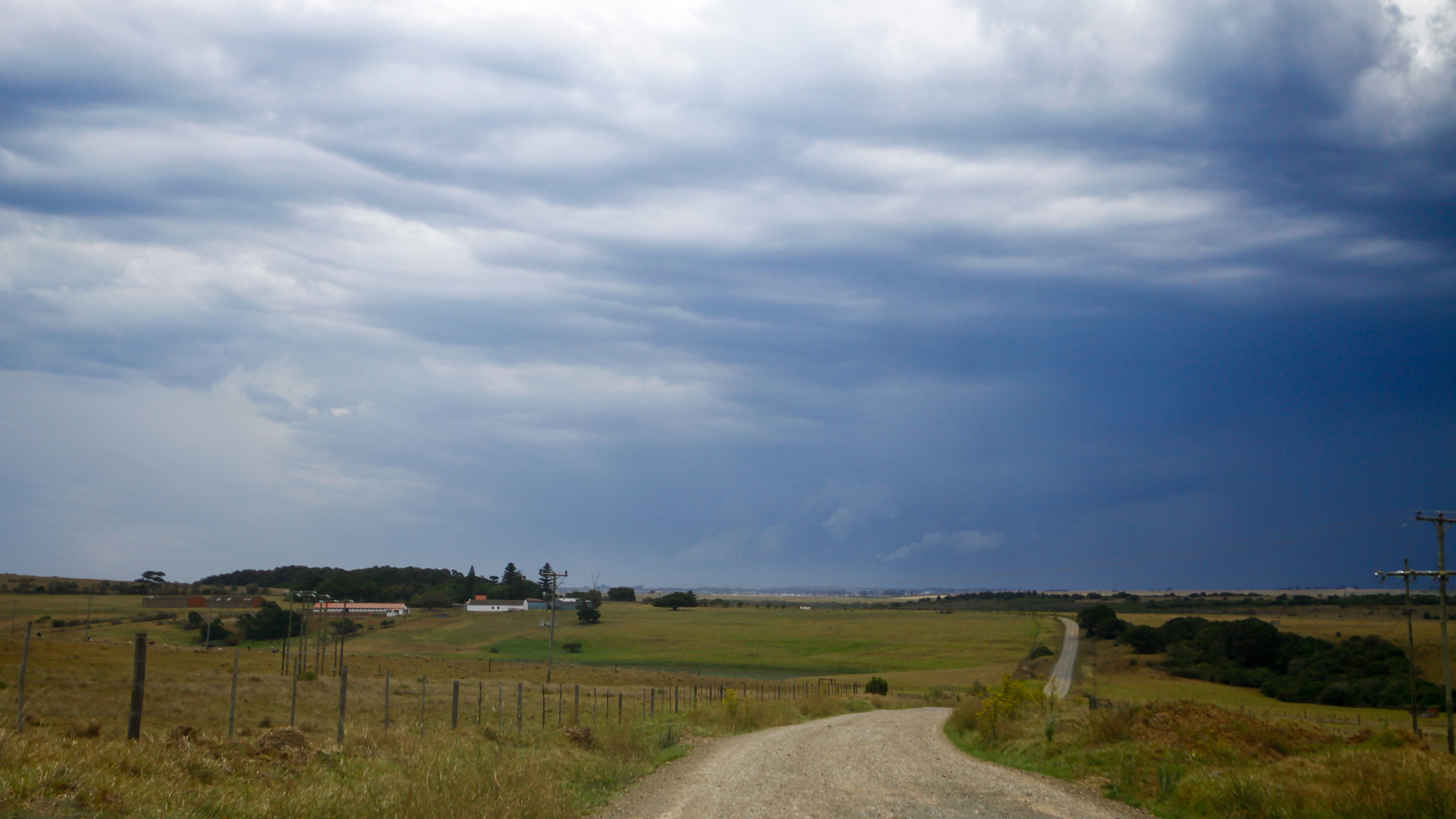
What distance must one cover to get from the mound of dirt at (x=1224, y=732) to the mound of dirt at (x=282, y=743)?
16.0 metres

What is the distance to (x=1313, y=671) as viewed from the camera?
64.4m

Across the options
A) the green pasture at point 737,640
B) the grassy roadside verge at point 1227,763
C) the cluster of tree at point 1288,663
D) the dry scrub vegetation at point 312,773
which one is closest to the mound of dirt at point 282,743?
the dry scrub vegetation at point 312,773

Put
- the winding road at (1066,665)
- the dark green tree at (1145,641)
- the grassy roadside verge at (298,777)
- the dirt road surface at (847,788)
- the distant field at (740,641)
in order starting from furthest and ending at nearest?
the distant field at (740,641) < the dark green tree at (1145,641) < the winding road at (1066,665) < the dirt road surface at (847,788) < the grassy roadside verge at (298,777)

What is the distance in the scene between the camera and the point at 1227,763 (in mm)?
16297

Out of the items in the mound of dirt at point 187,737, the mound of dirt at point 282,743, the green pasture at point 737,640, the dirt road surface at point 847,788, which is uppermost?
the mound of dirt at point 187,737

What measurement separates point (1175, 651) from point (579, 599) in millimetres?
107628

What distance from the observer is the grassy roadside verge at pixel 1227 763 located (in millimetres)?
12609

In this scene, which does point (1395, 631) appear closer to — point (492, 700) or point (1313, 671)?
point (1313, 671)

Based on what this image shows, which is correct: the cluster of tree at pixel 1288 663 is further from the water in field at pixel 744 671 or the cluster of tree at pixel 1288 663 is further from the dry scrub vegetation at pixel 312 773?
the dry scrub vegetation at pixel 312 773

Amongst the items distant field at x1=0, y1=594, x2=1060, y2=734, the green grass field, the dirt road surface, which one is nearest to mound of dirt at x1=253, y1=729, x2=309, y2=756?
the dirt road surface

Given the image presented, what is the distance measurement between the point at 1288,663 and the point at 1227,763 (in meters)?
66.4

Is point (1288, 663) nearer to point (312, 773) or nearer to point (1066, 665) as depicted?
point (1066, 665)

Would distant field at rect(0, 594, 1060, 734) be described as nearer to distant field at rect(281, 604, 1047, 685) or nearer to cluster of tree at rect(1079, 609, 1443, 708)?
distant field at rect(281, 604, 1047, 685)

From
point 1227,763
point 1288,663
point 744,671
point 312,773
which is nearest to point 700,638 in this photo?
point 744,671
